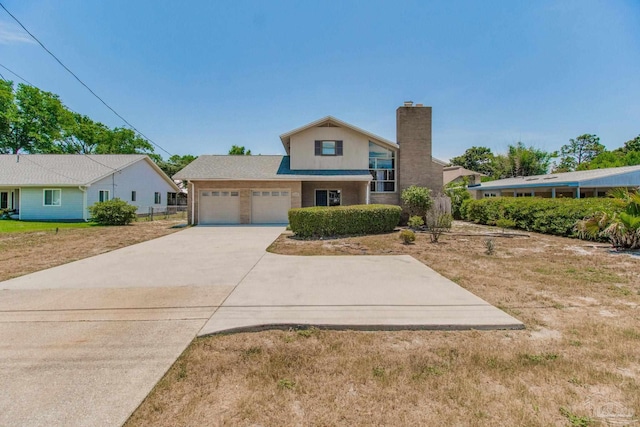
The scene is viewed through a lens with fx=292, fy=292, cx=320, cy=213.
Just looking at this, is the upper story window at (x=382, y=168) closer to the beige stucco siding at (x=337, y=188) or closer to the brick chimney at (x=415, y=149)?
the brick chimney at (x=415, y=149)

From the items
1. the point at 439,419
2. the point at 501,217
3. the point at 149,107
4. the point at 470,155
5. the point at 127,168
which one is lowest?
the point at 439,419

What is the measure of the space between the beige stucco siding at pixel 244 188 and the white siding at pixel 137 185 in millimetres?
9411

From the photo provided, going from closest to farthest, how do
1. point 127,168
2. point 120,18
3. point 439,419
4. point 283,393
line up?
1. point 439,419
2. point 283,393
3. point 120,18
4. point 127,168

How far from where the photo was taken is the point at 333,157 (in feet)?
60.1

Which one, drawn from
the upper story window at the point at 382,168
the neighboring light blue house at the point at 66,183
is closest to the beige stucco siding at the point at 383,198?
the upper story window at the point at 382,168

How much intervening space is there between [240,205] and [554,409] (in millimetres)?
17282

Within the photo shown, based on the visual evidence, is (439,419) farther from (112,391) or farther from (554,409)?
(112,391)

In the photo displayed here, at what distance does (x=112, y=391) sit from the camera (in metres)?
2.59

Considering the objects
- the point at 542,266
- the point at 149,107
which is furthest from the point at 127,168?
the point at 542,266

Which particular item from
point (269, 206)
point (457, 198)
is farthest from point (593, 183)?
point (269, 206)

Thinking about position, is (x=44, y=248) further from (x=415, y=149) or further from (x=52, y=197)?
(x=415, y=149)

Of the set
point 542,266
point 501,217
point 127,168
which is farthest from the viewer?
point 127,168

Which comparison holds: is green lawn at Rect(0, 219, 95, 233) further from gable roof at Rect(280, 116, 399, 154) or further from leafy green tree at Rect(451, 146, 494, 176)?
leafy green tree at Rect(451, 146, 494, 176)

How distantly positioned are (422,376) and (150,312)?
12.7 ft
